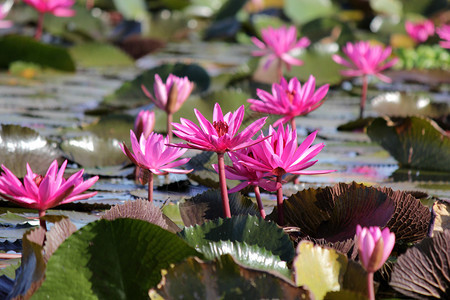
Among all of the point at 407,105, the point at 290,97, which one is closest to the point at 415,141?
the point at 290,97

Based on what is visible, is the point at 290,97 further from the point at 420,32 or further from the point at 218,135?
the point at 420,32

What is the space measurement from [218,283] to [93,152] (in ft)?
4.20

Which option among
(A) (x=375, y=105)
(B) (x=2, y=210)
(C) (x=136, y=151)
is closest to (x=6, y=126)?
(B) (x=2, y=210)

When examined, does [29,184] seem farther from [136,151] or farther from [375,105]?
[375,105]

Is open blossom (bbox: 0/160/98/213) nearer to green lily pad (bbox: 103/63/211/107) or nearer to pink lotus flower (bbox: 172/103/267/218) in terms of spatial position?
pink lotus flower (bbox: 172/103/267/218)

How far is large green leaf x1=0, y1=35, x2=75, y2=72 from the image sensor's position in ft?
13.9

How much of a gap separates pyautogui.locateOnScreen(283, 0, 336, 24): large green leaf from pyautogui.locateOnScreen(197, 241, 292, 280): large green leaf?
5.74 meters

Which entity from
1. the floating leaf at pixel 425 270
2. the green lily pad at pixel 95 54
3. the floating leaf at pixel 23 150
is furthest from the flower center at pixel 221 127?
the green lily pad at pixel 95 54

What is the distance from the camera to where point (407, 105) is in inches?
123

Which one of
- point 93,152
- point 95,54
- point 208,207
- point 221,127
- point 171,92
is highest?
point 221,127

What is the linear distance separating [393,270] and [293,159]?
10.4 inches

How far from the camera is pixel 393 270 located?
117cm

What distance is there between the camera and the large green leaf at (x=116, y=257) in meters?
1.08

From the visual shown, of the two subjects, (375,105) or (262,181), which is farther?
Answer: (375,105)
